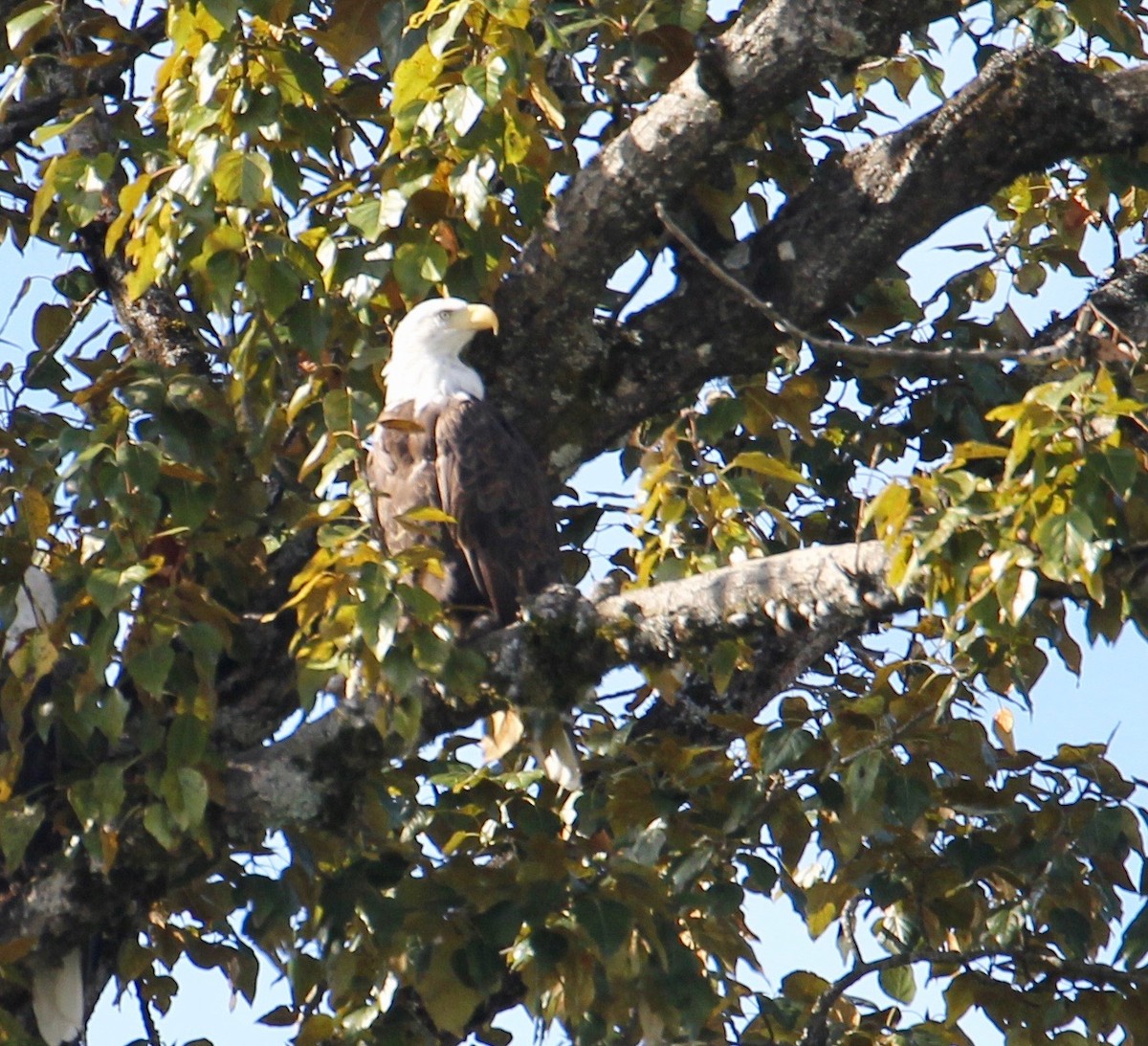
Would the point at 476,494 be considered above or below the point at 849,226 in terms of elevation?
below

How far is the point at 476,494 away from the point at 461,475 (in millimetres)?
67

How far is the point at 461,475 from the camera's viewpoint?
454 cm

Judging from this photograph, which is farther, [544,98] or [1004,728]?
[1004,728]

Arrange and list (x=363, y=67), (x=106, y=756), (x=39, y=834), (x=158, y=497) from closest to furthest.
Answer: (x=158, y=497)
(x=106, y=756)
(x=39, y=834)
(x=363, y=67)

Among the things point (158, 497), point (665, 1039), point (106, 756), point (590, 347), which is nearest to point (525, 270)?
point (590, 347)

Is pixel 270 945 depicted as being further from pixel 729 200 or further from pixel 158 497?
pixel 729 200

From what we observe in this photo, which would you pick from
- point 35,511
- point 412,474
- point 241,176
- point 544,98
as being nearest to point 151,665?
point 35,511

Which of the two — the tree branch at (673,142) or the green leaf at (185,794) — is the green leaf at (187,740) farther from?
the tree branch at (673,142)

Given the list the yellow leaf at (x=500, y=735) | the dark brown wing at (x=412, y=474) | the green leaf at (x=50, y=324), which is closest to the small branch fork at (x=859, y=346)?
the dark brown wing at (x=412, y=474)

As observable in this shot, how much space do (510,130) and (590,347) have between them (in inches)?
28.9

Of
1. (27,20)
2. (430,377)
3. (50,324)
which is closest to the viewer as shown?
(27,20)

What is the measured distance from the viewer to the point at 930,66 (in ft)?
16.0

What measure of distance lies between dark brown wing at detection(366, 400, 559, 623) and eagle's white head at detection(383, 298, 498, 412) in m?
0.07

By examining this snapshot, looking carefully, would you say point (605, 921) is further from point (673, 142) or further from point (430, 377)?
point (430, 377)
